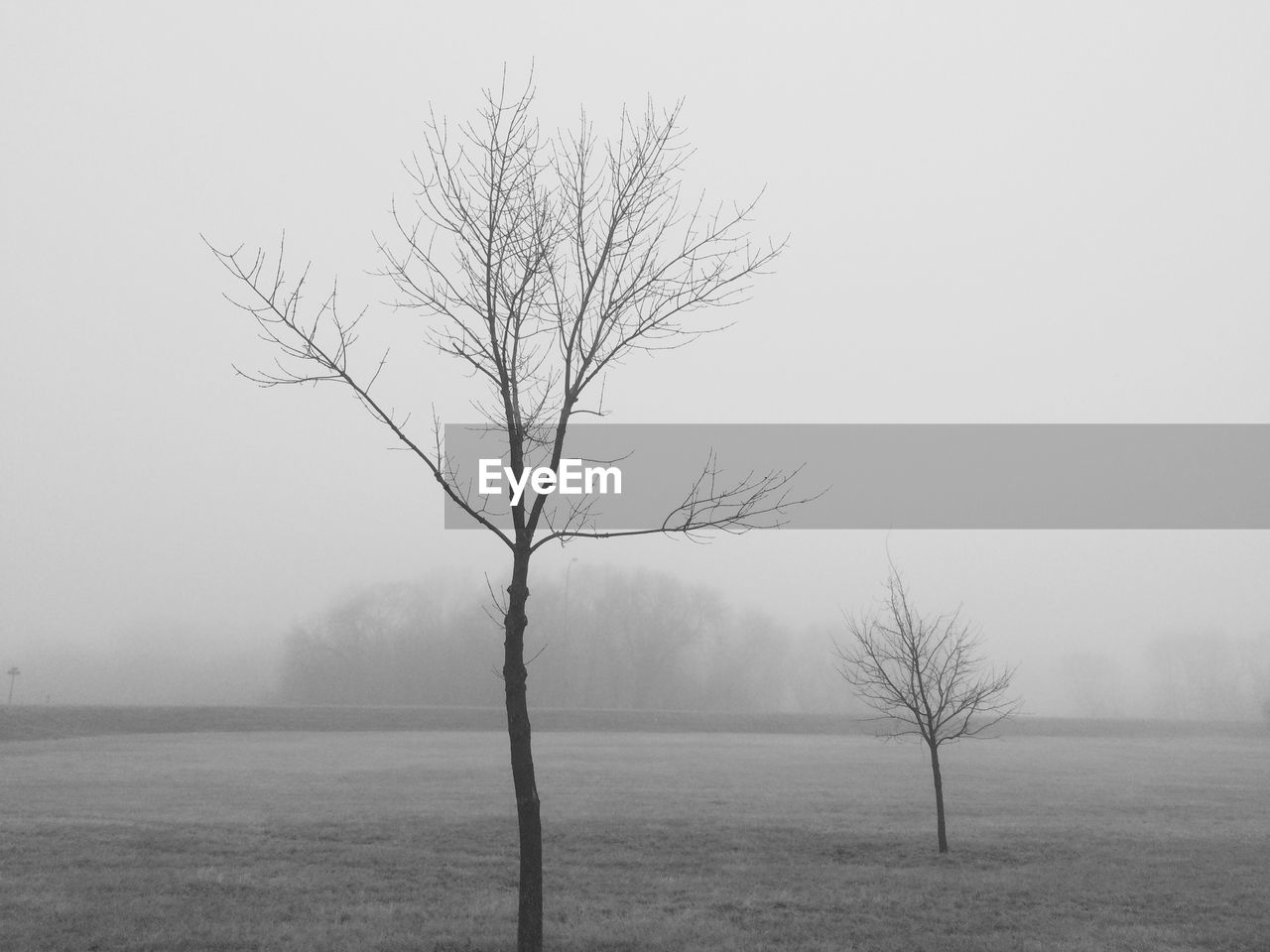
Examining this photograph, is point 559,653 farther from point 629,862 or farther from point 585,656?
point 629,862

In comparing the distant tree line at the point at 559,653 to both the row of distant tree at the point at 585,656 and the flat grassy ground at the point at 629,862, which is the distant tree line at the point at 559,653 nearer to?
the row of distant tree at the point at 585,656

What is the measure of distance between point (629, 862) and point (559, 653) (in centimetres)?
7987

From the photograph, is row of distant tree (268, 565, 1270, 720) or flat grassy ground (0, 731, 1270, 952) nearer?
flat grassy ground (0, 731, 1270, 952)

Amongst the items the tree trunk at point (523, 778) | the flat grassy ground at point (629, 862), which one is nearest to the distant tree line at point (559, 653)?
the flat grassy ground at point (629, 862)

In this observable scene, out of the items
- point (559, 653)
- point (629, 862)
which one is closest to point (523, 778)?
point (629, 862)

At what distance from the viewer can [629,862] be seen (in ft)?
42.9

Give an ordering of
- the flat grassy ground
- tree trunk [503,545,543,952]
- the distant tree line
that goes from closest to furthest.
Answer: tree trunk [503,545,543,952] → the flat grassy ground → the distant tree line

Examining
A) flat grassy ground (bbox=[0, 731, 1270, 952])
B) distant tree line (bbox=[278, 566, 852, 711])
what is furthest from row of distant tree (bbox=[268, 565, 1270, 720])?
flat grassy ground (bbox=[0, 731, 1270, 952])

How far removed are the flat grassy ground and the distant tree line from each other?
6350 cm

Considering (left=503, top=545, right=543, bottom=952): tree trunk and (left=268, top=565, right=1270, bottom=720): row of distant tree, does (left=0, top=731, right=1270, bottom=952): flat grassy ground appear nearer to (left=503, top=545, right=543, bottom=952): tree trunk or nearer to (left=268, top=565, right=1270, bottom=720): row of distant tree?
(left=503, top=545, right=543, bottom=952): tree trunk

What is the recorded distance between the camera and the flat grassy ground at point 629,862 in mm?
9055

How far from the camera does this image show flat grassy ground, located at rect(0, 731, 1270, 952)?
905cm

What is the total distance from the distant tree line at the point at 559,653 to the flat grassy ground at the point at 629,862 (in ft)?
208

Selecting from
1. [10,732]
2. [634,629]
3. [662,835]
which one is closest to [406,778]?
[662,835]
